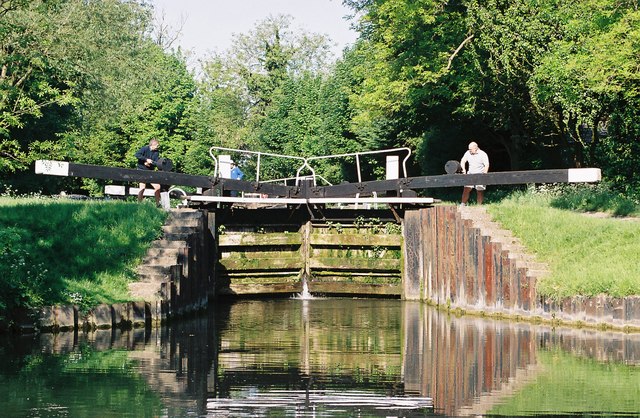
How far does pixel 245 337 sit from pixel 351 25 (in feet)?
124

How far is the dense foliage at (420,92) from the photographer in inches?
1353

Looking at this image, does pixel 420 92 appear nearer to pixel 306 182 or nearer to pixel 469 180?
pixel 306 182

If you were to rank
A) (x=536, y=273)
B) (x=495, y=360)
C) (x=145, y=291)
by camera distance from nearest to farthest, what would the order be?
(x=495, y=360)
(x=145, y=291)
(x=536, y=273)

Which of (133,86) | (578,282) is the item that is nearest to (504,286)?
(578,282)

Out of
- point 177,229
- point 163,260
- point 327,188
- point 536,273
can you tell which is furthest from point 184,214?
point 536,273

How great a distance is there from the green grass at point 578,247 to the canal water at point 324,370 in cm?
97

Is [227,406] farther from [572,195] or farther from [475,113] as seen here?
[475,113]

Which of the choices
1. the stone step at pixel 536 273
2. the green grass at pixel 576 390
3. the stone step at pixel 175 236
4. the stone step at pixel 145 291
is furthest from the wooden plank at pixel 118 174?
the green grass at pixel 576 390

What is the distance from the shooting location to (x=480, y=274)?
1040 inches

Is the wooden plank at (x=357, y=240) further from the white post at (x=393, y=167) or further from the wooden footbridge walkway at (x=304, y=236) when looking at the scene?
the white post at (x=393, y=167)

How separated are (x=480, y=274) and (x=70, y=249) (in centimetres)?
838

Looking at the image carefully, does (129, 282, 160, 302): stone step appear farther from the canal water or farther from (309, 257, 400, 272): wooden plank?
(309, 257, 400, 272): wooden plank

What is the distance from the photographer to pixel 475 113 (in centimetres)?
4291

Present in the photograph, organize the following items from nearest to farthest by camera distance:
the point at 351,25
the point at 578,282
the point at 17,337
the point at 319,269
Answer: the point at 17,337 → the point at 578,282 → the point at 319,269 → the point at 351,25
